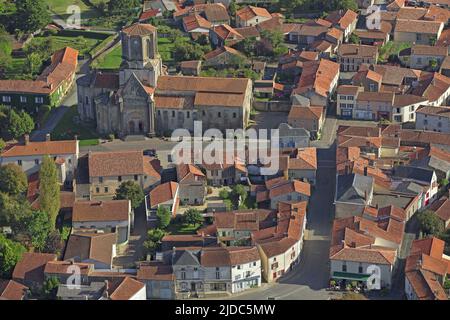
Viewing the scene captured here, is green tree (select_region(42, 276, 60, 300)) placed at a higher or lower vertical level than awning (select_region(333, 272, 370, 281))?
lower

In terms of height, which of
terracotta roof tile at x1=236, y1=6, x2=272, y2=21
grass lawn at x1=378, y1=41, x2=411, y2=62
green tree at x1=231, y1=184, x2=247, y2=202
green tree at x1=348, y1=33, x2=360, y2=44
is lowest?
green tree at x1=231, y1=184, x2=247, y2=202

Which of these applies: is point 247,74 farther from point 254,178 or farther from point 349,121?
point 254,178

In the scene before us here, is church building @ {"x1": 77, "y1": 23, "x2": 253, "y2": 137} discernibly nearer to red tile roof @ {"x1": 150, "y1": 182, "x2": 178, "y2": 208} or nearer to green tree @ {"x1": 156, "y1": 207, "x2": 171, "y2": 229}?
red tile roof @ {"x1": 150, "y1": 182, "x2": 178, "y2": 208}

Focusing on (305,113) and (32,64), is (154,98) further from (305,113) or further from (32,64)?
(32,64)

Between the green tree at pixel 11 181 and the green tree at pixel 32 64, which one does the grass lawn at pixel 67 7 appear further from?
the green tree at pixel 11 181

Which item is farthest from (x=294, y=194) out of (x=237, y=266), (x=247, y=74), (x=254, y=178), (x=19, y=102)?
(x=19, y=102)

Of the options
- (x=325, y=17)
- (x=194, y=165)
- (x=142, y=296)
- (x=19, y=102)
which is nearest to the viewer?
(x=142, y=296)

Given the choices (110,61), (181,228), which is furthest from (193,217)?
(110,61)

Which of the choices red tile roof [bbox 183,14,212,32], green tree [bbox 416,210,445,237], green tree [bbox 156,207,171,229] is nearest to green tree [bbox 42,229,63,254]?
green tree [bbox 156,207,171,229]
